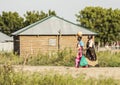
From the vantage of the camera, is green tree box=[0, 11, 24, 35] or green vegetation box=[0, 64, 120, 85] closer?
green vegetation box=[0, 64, 120, 85]

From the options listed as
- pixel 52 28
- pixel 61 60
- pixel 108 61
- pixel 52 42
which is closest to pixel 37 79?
pixel 61 60

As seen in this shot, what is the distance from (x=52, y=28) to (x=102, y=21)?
1207 inches

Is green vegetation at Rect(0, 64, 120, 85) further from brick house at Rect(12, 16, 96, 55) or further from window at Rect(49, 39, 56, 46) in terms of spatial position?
window at Rect(49, 39, 56, 46)

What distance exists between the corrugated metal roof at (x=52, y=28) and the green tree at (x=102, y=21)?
26.9 m

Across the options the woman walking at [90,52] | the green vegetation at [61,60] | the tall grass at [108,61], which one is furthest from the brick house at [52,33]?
the woman walking at [90,52]

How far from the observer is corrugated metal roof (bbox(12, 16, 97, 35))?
137 ft

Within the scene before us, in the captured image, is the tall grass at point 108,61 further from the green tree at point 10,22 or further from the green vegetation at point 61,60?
the green tree at point 10,22

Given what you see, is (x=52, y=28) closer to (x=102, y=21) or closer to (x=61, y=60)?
(x=61, y=60)

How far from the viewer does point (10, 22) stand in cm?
8031

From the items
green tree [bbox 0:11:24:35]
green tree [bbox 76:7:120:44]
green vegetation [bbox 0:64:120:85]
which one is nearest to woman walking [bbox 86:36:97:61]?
green vegetation [bbox 0:64:120:85]

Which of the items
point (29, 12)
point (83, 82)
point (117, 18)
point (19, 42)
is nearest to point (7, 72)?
point (83, 82)

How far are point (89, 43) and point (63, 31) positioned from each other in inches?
940

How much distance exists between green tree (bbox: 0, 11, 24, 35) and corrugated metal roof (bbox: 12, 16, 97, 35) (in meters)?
36.9

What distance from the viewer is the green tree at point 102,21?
7081cm
